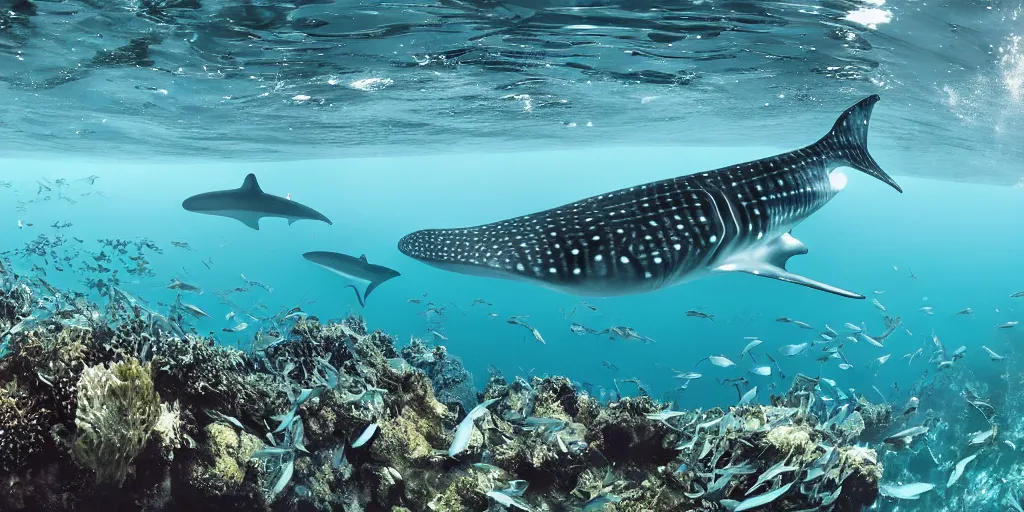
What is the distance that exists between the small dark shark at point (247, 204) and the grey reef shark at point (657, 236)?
25.4 feet

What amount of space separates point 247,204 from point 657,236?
957cm

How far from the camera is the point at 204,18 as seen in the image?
9.59m

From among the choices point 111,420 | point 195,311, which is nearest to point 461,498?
point 111,420

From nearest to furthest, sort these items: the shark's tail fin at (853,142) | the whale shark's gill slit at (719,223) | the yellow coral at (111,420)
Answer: the yellow coral at (111,420) < the whale shark's gill slit at (719,223) < the shark's tail fin at (853,142)

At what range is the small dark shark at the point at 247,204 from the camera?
10.7 meters

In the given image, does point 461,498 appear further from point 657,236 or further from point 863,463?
point 863,463

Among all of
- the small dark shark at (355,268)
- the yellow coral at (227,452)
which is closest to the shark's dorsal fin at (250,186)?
the small dark shark at (355,268)

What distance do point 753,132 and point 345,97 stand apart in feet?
62.5

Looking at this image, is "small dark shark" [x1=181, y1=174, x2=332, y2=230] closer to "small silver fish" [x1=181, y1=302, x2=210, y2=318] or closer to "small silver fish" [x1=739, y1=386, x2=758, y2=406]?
"small silver fish" [x1=181, y1=302, x2=210, y2=318]

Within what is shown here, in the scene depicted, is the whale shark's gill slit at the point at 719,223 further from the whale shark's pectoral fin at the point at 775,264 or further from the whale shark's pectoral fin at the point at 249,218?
the whale shark's pectoral fin at the point at 249,218

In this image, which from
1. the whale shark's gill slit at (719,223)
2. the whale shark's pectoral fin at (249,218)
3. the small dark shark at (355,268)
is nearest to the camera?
the whale shark's gill slit at (719,223)

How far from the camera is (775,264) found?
15.8ft

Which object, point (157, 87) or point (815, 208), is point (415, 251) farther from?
point (157, 87)

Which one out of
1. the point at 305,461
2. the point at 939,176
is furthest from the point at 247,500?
the point at 939,176
